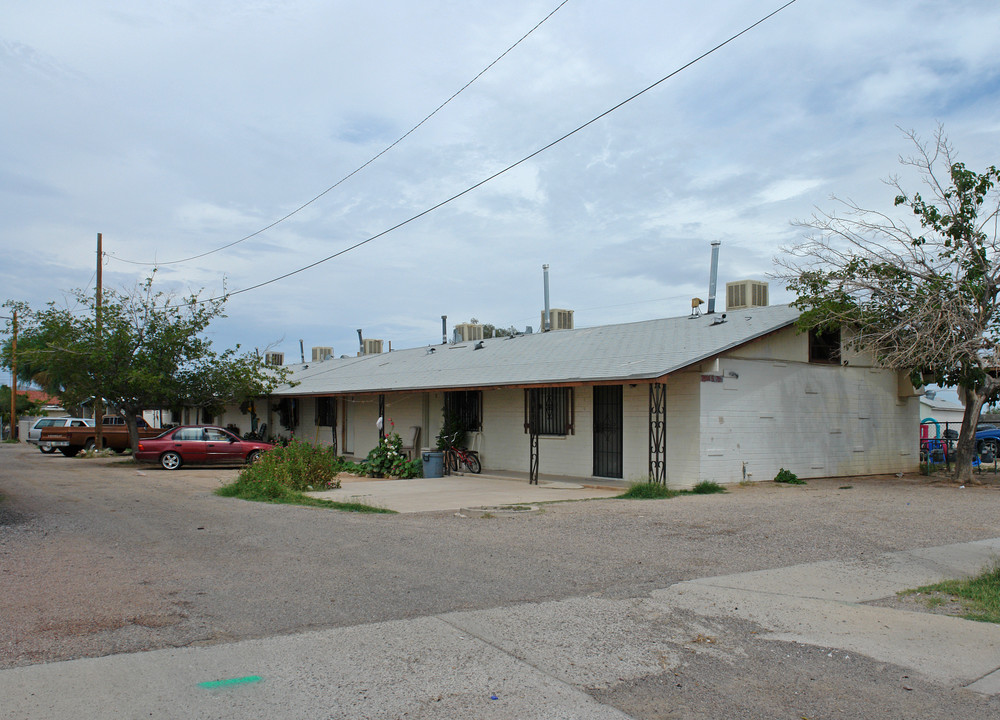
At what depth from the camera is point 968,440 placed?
738 inches

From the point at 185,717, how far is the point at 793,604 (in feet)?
16.5

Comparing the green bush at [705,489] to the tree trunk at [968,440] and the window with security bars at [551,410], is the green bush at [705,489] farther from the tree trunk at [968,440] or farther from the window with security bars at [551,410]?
the tree trunk at [968,440]

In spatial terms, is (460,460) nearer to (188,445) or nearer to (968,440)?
(188,445)

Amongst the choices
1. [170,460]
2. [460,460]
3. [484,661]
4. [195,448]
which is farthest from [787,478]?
[170,460]

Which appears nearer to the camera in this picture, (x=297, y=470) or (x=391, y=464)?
(x=297, y=470)

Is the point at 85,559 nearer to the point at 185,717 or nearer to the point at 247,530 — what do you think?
the point at 247,530

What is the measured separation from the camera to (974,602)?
703 centimetres

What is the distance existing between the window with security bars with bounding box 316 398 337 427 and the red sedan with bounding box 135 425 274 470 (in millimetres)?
5122

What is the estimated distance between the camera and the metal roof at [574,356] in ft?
56.3

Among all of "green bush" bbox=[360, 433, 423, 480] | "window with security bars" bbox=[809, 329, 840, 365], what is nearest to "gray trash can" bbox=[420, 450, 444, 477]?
"green bush" bbox=[360, 433, 423, 480]

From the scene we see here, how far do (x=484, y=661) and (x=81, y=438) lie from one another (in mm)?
33985

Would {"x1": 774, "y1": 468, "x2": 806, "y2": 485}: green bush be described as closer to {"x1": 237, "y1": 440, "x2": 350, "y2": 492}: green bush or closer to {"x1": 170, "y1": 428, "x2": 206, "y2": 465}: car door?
{"x1": 237, "y1": 440, "x2": 350, "y2": 492}: green bush

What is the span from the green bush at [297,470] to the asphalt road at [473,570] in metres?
1.37

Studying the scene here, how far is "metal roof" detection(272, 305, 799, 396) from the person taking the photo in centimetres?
1717
